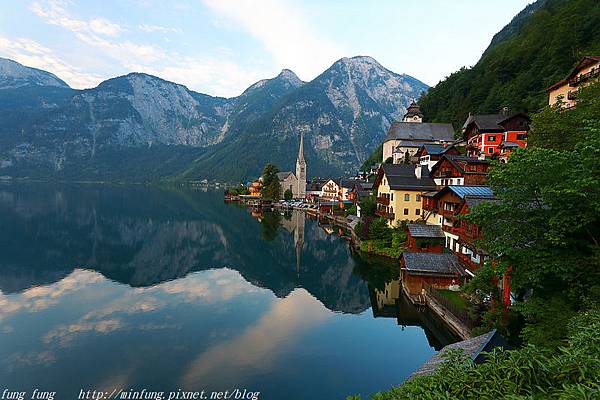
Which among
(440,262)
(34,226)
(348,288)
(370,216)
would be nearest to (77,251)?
(34,226)

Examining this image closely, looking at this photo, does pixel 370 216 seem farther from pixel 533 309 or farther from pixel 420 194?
pixel 533 309

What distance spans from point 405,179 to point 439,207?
1222 cm

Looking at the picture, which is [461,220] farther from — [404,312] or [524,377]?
[524,377]

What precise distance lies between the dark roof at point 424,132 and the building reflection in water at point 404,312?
206 feet

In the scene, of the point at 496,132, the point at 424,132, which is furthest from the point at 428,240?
A: the point at 424,132

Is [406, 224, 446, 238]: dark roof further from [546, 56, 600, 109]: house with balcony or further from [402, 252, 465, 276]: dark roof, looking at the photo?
[546, 56, 600, 109]: house with balcony

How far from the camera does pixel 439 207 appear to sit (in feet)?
136

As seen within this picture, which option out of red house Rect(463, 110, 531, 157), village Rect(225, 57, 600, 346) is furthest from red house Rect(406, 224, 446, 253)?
red house Rect(463, 110, 531, 157)

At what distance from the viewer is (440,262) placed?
106ft

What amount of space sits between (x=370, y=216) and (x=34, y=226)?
225 feet

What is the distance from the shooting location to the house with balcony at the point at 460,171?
44297mm

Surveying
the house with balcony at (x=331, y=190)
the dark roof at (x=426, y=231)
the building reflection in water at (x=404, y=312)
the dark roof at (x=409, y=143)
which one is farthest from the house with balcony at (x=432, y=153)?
the house with balcony at (x=331, y=190)

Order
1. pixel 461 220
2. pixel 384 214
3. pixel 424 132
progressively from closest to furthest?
pixel 461 220, pixel 384 214, pixel 424 132

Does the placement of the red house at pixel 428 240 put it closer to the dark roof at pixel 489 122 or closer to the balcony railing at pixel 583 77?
the balcony railing at pixel 583 77
